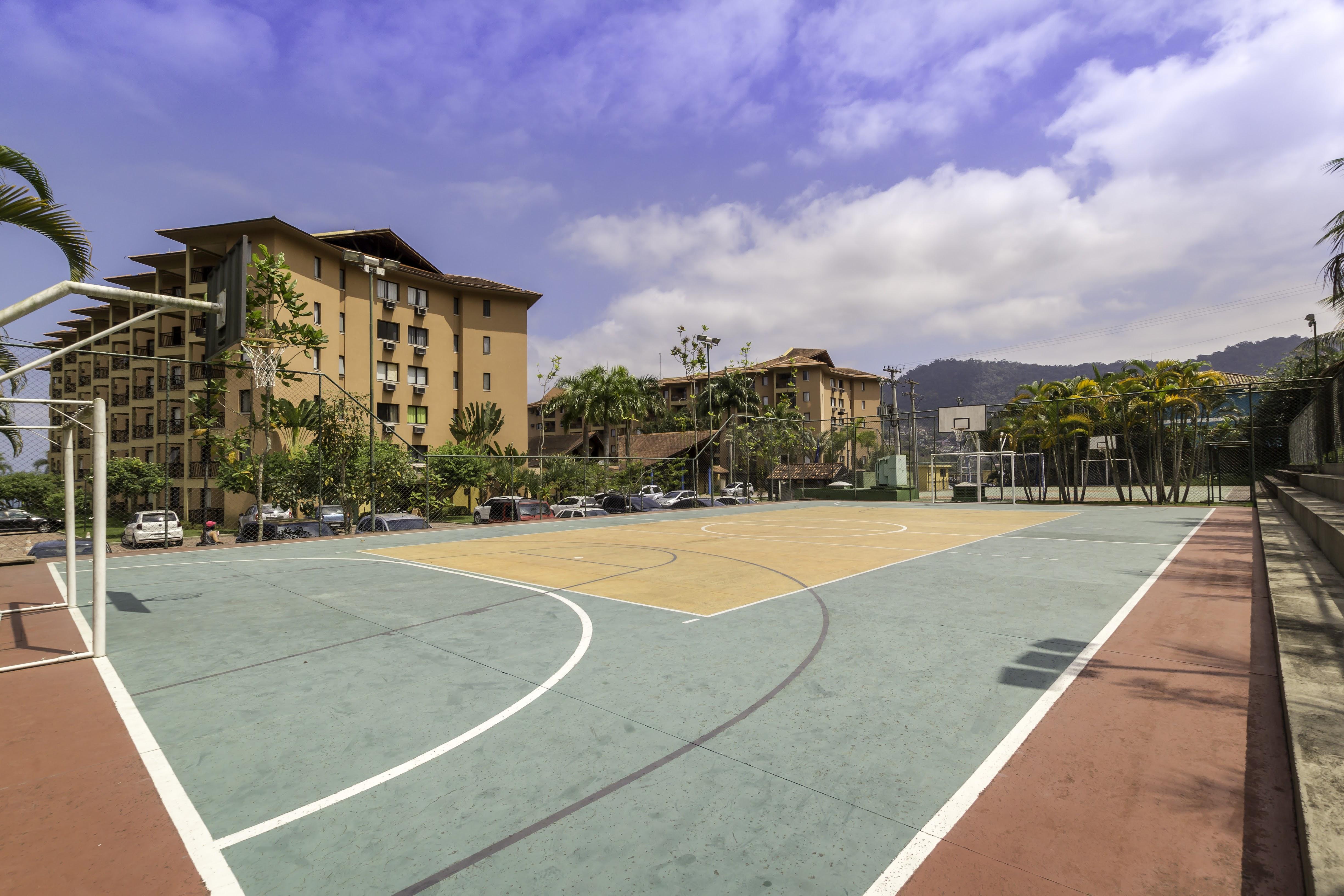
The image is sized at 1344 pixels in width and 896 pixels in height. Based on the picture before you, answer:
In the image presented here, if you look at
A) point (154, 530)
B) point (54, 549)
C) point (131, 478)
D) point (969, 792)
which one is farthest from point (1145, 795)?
point (131, 478)

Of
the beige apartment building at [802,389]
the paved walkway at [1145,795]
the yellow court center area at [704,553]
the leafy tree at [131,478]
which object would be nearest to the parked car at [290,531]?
the yellow court center area at [704,553]

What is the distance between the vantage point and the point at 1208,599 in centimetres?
782

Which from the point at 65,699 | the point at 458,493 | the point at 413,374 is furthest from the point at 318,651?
the point at 413,374

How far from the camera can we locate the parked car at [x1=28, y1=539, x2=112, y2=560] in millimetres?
14641

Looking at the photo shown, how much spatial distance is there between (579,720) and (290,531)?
17.3m

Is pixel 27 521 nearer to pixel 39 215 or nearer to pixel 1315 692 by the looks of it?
pixel 39 215

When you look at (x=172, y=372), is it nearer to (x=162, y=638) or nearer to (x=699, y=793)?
(x=162, y=638)

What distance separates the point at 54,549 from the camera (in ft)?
50.5

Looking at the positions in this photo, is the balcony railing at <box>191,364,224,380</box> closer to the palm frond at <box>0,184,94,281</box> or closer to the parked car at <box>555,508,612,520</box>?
the palm frond at <box>0,184,94,281</box>

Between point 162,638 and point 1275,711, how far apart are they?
10038 millimetres

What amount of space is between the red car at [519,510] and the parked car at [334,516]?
4.64m

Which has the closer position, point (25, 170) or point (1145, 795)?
point (1145, 795)

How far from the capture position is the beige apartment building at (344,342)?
34.9 meters

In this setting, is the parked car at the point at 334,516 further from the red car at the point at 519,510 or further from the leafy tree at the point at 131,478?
the leafy tree at the point at 131,478
